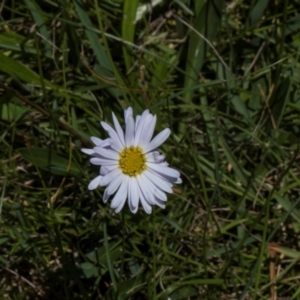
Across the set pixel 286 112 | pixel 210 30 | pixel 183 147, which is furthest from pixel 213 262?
pixel 210 30

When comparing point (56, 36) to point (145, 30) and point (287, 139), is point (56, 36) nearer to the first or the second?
point (145, 30)

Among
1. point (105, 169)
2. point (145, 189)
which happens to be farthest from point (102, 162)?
point (145, 189)

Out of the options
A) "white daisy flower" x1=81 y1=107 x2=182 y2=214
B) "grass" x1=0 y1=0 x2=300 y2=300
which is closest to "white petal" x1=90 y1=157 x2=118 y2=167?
"white daisy flower" x1=81 y1=107 x2=182 y2=214

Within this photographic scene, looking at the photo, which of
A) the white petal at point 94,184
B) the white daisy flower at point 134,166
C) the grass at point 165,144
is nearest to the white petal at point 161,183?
the white daisy flower at point 134,166

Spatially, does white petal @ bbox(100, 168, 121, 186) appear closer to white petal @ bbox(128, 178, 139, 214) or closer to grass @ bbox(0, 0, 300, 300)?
white petal @ bbox(128, 178, 139, 214)

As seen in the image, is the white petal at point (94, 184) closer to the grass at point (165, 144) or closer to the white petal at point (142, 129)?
the white petal at point (142, 129)

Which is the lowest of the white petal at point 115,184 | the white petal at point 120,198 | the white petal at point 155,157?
the white petal at point 120,198
